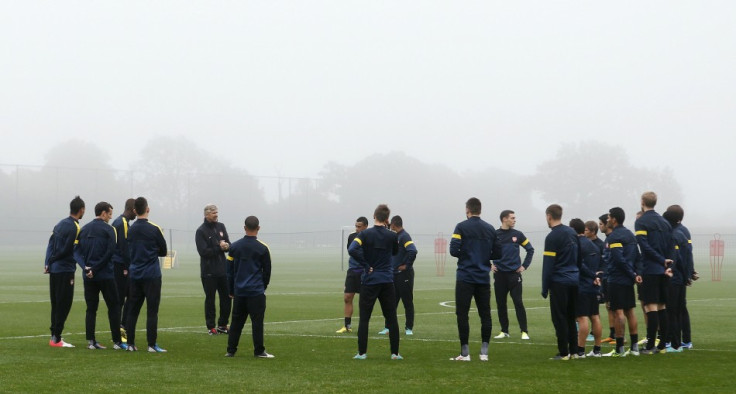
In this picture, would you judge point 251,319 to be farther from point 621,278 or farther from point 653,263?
point 653,263

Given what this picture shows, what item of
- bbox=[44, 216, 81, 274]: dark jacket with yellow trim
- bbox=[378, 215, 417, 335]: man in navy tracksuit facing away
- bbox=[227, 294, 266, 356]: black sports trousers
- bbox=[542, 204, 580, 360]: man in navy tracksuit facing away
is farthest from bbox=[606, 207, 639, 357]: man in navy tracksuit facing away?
bbox=[44, 216, 81, 274]: dark jacket with yellow trim

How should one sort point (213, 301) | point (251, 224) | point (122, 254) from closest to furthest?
point (251, 224)
point (122, 254)
point (213, 301)

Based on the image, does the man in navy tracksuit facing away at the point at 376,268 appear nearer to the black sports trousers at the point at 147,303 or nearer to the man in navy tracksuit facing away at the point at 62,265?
the black sports trousers at the point at 147,303

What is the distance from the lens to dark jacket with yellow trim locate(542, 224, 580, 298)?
44.8 ft

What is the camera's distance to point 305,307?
82.4 feet

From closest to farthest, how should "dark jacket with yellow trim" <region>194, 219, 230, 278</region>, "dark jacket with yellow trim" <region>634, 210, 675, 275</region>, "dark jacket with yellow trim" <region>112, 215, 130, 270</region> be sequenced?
"dark jacket with yellow trim" <region>634, 210, 675, 275</region>, "dark jacket with yellow trim" <region>112, 215, 130, 270</region>, "dark jacket with yellow trim" <region>194, 219, 230, 278</region>

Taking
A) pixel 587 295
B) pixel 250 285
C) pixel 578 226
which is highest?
pixel 578 226

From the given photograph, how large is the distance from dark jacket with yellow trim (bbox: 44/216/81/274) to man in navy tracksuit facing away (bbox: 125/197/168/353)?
0.96 m

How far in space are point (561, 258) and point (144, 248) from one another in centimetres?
597

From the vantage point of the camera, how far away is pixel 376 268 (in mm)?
13812

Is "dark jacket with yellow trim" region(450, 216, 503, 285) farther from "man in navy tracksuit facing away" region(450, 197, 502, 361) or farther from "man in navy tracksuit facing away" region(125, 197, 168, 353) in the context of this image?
"man in navy tracksuit facing away" region(125, 197, 168, 353)

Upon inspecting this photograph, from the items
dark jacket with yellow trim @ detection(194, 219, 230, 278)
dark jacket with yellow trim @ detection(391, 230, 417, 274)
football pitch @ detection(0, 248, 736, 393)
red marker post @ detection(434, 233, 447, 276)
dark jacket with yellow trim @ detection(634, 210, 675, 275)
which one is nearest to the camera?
football pitch @ detection(0, 248, 736, 393)

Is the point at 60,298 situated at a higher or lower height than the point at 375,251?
lower

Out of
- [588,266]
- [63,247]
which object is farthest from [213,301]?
[588,266]
